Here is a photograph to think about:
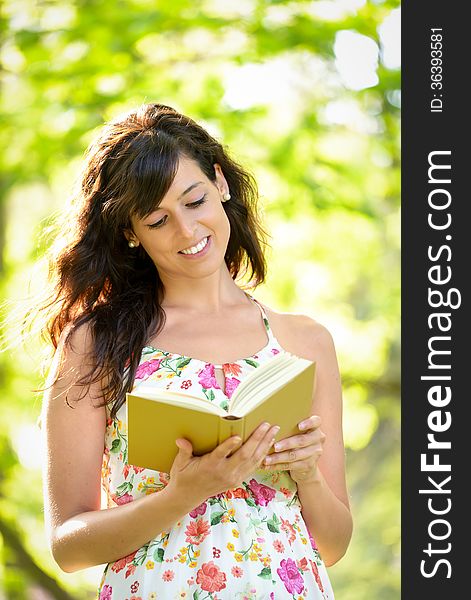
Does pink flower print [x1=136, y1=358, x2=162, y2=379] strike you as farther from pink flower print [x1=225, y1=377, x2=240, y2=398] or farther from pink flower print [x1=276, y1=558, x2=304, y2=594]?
pink flower print [x1=276, y1=558, x2=304, y2=594]

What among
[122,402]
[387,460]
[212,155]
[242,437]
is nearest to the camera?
[242,437]

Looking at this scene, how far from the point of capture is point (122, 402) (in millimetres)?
2123

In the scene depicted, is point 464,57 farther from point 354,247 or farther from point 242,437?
point 354,247

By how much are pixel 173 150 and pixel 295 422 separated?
71 cm

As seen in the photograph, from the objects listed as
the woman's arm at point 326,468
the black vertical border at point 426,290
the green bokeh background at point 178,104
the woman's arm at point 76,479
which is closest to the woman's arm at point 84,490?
the woman's arm at point 76,479

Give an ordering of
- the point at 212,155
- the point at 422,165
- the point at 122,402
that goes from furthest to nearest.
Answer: the point at 422,165 → the point at 212,155 → the point at 122,402

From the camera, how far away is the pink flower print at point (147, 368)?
217 cm

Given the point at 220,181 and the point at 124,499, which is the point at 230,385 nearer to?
the point at 124,499

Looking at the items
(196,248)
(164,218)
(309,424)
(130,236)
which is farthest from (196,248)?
(309,424)

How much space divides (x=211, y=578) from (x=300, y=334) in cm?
67

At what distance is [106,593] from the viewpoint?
2.12 meters

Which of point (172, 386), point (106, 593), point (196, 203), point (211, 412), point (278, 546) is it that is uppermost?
point (196, 203)

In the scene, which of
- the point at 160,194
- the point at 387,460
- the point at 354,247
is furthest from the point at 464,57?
the point at 387,460

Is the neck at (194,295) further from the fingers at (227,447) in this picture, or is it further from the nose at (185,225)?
the fingers at (227,447)
